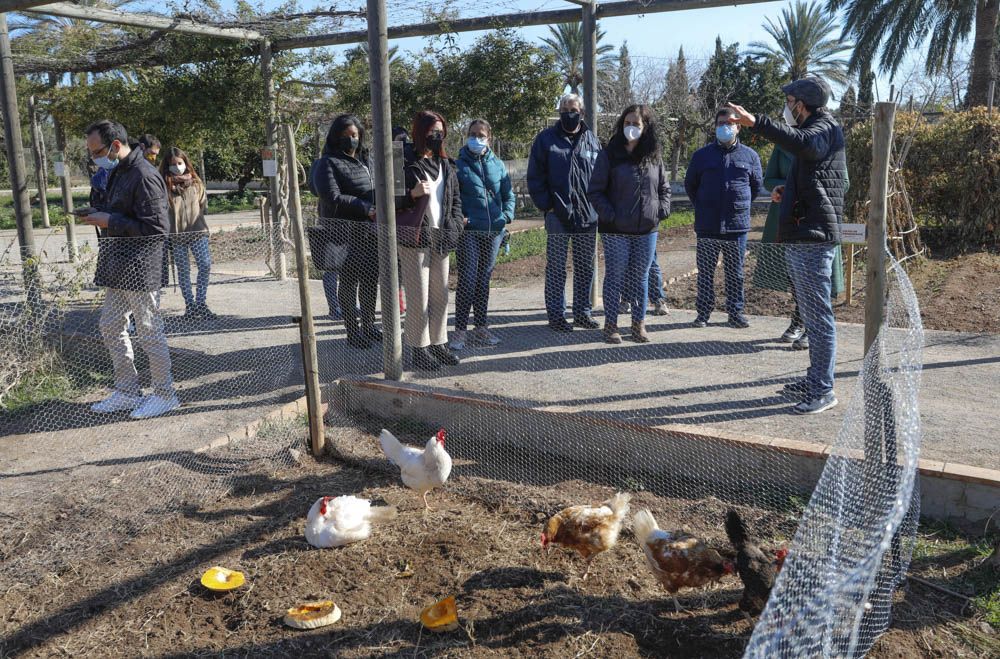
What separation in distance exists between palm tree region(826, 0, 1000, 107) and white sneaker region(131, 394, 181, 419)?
47.9 feet

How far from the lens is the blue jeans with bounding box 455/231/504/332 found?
243 inches

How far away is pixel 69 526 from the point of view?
382 centimetres

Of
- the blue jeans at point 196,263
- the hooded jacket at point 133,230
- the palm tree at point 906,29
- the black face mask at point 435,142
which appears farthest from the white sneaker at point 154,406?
the palm tree at point 906,29

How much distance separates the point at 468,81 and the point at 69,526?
779 centimetres

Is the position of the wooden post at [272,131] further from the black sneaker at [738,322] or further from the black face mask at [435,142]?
the black sneaker at [738,322]

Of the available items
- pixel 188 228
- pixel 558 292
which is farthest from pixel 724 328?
pixel 188 228

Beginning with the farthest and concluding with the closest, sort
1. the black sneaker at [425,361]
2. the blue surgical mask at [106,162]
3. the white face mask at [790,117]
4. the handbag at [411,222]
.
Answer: the black sneaker at [425,361]
the handbag at [411,222]
the blue surgical mask at [106,162]
the white face mask at [790,117]

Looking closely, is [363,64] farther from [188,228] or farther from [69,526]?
[69,526]

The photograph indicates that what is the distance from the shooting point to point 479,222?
251 inches

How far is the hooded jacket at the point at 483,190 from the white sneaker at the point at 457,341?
0.83 metres

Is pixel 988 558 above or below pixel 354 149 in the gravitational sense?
below

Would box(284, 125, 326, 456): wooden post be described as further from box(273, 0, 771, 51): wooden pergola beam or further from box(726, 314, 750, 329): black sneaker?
box(726, 314, 750, 329): black sneaker

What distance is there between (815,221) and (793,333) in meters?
1.72

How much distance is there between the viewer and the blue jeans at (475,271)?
6172mm
